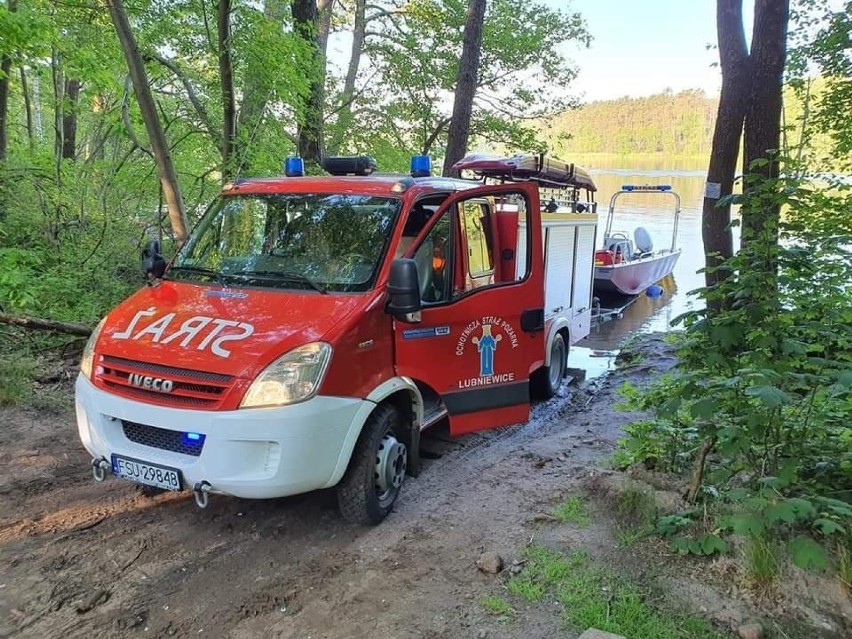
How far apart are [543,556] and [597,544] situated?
0.33 meters

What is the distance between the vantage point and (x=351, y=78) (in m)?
15.0

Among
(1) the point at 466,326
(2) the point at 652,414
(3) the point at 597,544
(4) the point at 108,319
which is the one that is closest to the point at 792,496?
(3) the point at 597,544

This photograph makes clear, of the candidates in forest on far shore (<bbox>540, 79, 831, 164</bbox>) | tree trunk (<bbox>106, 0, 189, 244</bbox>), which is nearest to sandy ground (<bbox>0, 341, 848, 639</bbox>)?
tree trunk (<bbox>106, 0, 189, 244</bbox>)

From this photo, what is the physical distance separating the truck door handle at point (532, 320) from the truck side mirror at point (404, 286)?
1.50 metres

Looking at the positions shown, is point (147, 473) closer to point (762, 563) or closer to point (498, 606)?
point (498, 606)

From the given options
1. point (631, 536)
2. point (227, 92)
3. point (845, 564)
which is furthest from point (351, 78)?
point (845, 564)

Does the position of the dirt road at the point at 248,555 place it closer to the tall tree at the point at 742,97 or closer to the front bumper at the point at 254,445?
the front bumper at the point at 254,445

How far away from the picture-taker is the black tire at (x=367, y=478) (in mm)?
3510

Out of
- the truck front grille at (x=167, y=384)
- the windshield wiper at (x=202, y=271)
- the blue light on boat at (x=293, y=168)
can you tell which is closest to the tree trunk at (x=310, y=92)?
the blue light on boat at (x=293, y=168)

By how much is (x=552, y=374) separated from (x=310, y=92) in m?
5.01

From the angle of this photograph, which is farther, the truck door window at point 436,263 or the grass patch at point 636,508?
the truck door window at point 436,263

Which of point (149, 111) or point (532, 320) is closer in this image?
point (532, 320)

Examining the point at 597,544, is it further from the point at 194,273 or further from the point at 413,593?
the point at 194,273

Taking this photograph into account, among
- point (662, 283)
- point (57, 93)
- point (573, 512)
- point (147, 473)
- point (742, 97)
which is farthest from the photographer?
point (662, 283)
